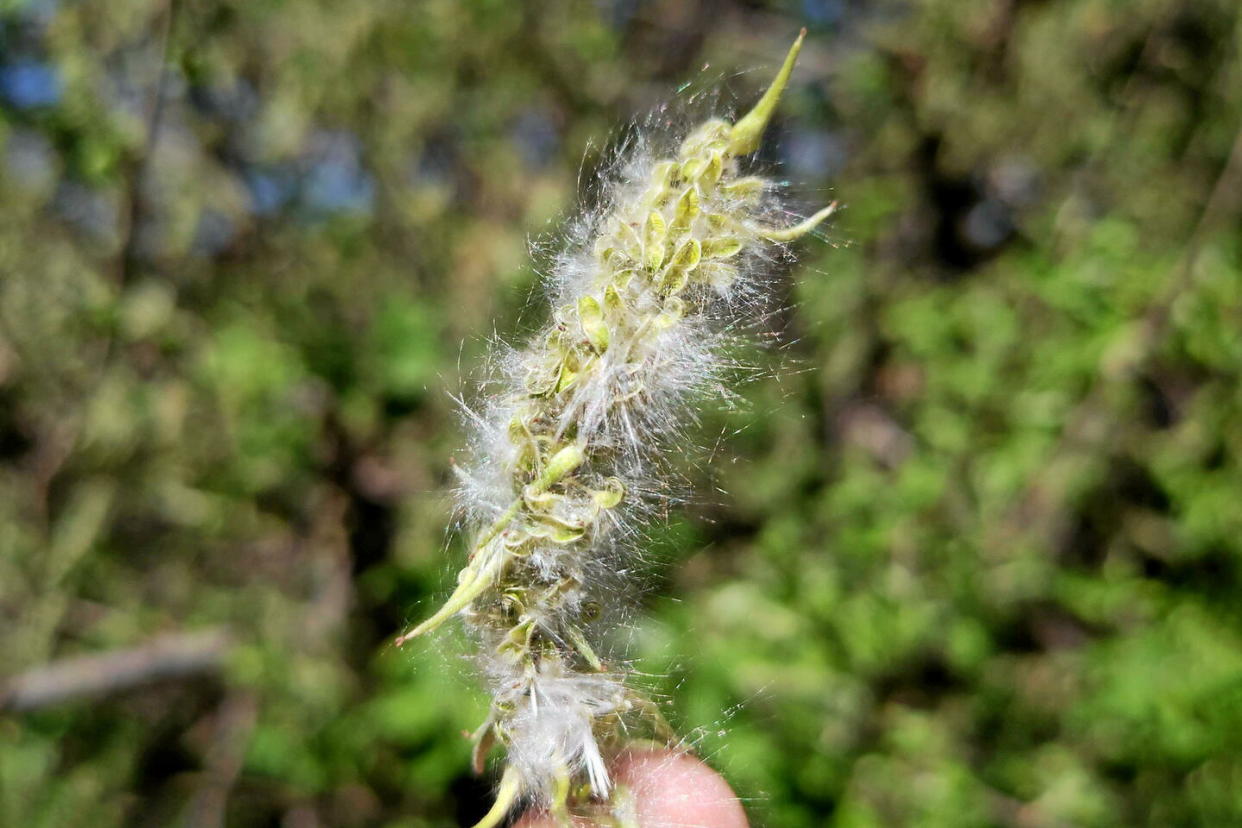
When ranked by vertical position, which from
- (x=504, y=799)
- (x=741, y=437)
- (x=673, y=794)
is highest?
(x=504, y=799)

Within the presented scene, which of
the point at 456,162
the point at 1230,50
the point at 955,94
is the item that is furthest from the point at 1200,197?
the point at 456,162

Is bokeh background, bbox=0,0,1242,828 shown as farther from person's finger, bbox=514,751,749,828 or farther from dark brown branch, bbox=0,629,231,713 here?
person's finger, bbox=514,751,749,828

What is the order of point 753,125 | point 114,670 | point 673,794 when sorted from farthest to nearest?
point 114,670 → point 673,794 → point 753,125

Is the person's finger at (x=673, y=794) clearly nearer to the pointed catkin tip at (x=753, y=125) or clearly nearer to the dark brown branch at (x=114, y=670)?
the pointed catkin tip at (x=753, y=125)

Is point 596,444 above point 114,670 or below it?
above

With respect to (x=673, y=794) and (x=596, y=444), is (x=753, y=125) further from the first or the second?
(x=673, y=794)

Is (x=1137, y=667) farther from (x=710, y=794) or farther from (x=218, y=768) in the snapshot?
(x=218, y=768)

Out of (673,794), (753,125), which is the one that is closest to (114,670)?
(673,794)

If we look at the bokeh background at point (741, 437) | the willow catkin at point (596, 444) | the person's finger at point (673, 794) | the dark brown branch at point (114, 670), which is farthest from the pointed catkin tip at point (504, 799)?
the dark brown branch at point (114, 670)
